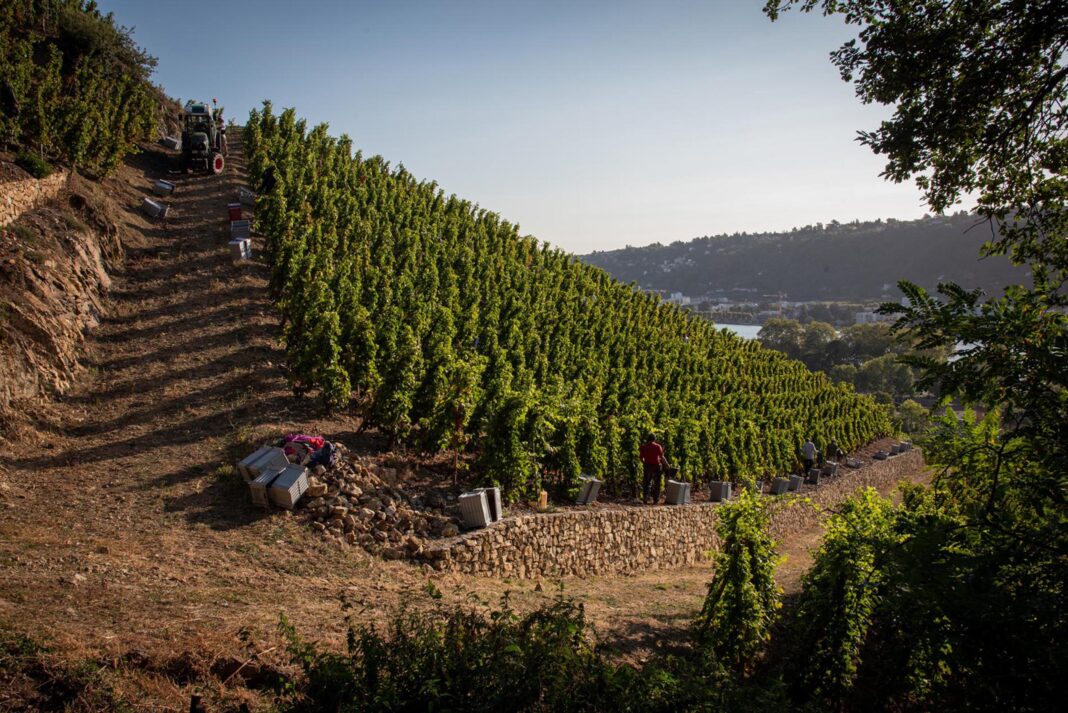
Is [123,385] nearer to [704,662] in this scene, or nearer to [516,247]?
[704,662]

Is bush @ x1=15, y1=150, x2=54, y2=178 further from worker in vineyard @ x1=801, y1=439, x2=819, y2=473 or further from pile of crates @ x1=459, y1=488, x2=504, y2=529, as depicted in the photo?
worker in vineyard @ x1=801, y1=439, x2=819, y2=473

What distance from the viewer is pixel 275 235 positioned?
54.0 feet

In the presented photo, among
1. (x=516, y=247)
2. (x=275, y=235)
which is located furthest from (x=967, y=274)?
(x=275, y=235)

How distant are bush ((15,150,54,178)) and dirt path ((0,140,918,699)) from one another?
9.68 ft

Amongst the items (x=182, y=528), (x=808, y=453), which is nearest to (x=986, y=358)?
(x=182, y=528)

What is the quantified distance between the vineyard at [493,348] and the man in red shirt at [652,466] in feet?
1.07

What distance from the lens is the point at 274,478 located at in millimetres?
8367

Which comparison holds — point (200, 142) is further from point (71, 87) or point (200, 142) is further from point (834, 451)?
point (834, 451)

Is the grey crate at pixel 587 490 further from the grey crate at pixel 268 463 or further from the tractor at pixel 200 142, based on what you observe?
the tractor at pixel 200 142

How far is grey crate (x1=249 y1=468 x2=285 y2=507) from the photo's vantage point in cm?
820

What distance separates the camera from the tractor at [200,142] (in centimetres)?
2327

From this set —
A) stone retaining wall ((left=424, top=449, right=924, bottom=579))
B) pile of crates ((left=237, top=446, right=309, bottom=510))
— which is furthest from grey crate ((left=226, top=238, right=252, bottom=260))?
stone retaining wall ((left=424, top=449, right=924, bottom=579))

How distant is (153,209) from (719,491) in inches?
755

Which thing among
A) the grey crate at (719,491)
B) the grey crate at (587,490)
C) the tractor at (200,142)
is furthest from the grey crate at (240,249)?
the grey crate at (719,491)
